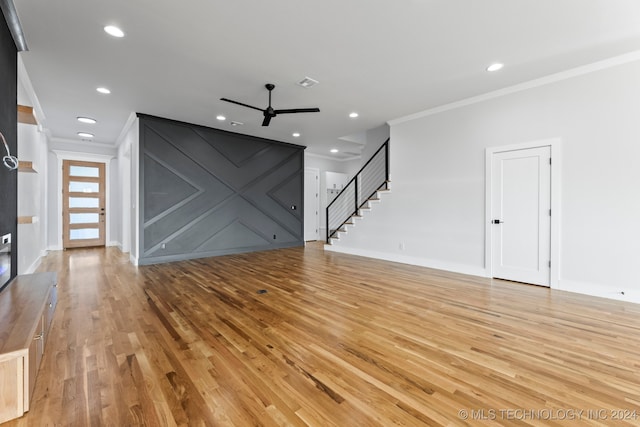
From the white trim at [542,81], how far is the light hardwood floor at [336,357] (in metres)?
2.98

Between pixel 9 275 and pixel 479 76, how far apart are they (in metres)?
5.95

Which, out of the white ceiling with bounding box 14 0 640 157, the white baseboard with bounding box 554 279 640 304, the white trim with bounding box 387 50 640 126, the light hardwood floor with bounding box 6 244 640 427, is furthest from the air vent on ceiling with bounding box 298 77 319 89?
the white baseboard with bounding box 554 279 640 304

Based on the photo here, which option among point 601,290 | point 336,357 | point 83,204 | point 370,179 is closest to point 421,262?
point 601,290

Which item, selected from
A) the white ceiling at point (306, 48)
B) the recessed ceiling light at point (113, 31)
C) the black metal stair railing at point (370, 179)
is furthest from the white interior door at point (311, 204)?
the recessed ceiling light at point (113, 31)

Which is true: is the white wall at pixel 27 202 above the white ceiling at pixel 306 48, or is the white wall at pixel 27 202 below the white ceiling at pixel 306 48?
below

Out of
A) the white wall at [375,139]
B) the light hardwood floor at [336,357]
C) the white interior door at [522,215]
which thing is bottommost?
the light hardwood floor at [336,357]

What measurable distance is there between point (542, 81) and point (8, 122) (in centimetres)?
649

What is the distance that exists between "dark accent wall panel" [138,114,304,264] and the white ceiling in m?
1.07

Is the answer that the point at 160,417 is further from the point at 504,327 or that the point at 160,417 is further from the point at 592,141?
the point at 592,141

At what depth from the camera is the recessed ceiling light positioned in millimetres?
2811

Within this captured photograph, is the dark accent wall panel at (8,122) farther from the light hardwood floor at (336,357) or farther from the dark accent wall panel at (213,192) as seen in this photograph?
the dark accent wall panel at (213,192)

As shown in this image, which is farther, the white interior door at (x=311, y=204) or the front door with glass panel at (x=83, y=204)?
the white interior door at (x=311, y=204)

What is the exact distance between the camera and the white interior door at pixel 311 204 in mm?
9398

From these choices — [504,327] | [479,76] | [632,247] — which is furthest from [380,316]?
[479,76]
